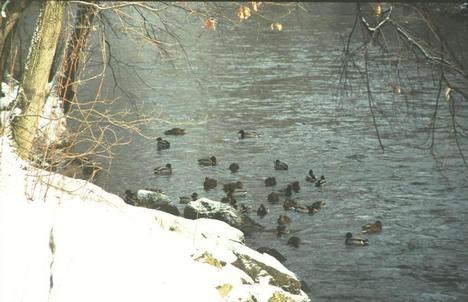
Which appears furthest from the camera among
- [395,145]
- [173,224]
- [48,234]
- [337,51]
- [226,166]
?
[337,51]

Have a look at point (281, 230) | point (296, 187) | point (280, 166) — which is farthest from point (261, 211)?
point (280, 166)

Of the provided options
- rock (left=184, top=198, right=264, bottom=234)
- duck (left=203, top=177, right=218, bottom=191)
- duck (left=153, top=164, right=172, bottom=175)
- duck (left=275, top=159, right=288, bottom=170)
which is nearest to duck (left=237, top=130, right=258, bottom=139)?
duck (left=275, top=159, right=288, bottom=170)

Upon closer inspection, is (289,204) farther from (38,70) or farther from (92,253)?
(92,253)

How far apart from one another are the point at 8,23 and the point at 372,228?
687 cm

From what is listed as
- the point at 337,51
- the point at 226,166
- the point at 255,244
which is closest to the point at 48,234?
the point at 255,244

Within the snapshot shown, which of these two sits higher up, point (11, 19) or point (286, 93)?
point (11, 19)

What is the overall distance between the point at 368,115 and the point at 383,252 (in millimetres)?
10410

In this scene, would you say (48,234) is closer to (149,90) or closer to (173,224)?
(173,224)

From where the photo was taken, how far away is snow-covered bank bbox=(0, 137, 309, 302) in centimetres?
569

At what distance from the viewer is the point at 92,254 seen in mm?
6090

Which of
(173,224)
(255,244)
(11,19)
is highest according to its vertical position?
(11,19)

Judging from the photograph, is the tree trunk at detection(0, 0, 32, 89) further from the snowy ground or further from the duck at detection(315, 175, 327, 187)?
the duck at detection(315, 175, 327, 187)

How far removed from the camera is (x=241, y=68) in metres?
29.3

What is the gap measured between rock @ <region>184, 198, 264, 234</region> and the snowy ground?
5.15 meters
